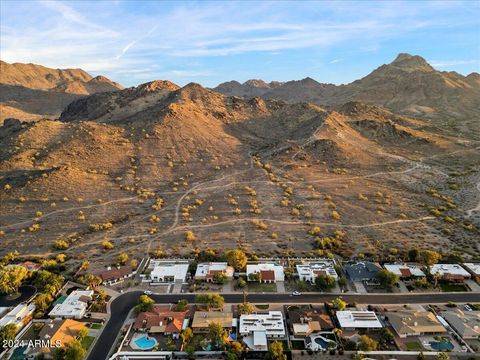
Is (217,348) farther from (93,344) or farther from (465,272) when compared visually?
(465,272)

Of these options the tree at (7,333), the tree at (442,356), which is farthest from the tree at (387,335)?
the tree at (7,333)

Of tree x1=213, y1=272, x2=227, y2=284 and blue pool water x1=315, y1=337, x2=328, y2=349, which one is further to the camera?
tree x1=213, y1=272, x2=227, y2=284

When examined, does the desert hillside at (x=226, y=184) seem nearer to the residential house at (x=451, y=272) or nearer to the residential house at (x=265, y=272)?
the residential house at (x=265, y=272)

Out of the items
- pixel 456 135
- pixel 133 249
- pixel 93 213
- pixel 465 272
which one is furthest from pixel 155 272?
pixel 456 135

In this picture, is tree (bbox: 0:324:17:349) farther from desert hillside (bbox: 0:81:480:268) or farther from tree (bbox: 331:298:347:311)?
tree (bbox: 331:298:347:311)

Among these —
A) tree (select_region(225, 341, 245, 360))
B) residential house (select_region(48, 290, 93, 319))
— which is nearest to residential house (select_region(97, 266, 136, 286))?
residential house (select_region(48, 290, 93, 319))

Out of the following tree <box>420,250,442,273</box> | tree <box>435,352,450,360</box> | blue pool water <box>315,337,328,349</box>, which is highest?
tree <box>420,250,442,273</box>

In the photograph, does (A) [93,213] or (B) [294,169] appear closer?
(A) [93,213]

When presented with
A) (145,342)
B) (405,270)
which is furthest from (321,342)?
(405,270)
